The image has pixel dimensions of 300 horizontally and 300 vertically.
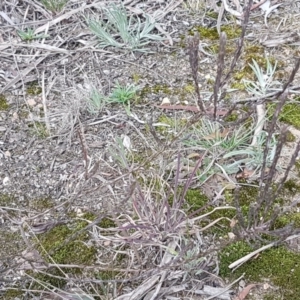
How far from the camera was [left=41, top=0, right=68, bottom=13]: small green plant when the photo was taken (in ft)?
8.09

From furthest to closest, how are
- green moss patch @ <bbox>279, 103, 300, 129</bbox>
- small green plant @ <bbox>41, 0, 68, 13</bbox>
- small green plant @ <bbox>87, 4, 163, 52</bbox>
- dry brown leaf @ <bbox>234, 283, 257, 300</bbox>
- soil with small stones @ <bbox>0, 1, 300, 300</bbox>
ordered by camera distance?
small green plant @ <bbox>41, 0, 68, 13</bbox>
small green plant @ <bbox>87, 4, 163, 52</bbox>
green moss patch @ <bbox>279, 103, 300, 129</bbox>
soil with small stones @ <bbox>0, 1, 300, 300</bbox>
dry brown leaf @ <bbox>234, 283, 257, 300</bbox>

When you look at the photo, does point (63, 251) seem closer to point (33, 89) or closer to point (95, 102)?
point (95, 102)

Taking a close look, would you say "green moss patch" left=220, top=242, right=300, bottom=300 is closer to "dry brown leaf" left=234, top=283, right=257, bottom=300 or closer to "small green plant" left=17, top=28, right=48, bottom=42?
"dry brown leaf" left=234, top=283, right=257, bottom=300

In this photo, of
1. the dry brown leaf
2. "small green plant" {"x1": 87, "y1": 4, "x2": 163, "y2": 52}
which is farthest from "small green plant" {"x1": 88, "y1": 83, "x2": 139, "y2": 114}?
the dry brown leaf

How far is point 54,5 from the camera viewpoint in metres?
2.47

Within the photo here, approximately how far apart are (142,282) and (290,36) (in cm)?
126

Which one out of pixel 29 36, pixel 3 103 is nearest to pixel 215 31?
pixel 29 36

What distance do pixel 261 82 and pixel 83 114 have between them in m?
0.68

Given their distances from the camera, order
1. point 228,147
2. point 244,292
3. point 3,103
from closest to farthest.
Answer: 1. point 244,292
2. point 228,147
3. point 3,103

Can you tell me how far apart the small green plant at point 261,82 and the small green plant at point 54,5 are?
2.86 feet

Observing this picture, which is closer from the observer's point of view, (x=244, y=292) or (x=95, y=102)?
(x=244, y=292)

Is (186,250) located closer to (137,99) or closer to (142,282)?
(142,282)

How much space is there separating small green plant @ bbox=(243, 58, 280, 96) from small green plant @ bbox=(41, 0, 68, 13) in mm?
871

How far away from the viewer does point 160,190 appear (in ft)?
6.02
